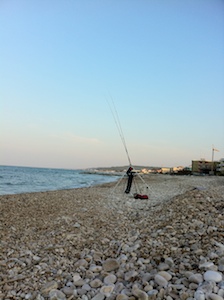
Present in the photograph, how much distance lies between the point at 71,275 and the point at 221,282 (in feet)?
6.54

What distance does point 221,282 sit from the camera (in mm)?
2943

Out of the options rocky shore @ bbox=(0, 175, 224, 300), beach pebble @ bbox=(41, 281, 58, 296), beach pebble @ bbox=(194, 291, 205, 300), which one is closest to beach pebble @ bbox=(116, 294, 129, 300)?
rocky shore @ bbox=(0, 175, 224, 300)

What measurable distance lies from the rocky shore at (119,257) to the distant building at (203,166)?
192ft

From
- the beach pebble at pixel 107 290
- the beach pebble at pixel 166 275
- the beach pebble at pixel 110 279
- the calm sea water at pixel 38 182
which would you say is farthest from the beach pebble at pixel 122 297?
the calm sea water at pixel 38 182

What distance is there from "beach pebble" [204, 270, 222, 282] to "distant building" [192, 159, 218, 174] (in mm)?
60890

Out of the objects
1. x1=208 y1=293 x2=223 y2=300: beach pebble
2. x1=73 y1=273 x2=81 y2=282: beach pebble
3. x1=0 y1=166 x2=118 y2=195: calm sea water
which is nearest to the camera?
x1=208 y1=293 x2=223 y2=300: beach pebble

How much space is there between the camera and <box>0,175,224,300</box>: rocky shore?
121 inches

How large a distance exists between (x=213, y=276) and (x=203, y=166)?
63660 millimetres

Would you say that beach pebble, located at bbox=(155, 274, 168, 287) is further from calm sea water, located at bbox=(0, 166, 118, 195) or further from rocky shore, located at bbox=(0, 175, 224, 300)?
calm sea water, located at bbox=(0, 166, 118, 195)

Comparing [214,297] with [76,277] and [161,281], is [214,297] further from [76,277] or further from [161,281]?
[76,277]

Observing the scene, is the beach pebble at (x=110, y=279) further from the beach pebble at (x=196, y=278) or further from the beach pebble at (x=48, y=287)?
the beach pebble at (x=196, y=278)

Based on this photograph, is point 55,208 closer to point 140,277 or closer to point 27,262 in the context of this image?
point 27,262

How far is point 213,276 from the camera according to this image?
3.03 metres

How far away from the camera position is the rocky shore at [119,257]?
3064 mm
